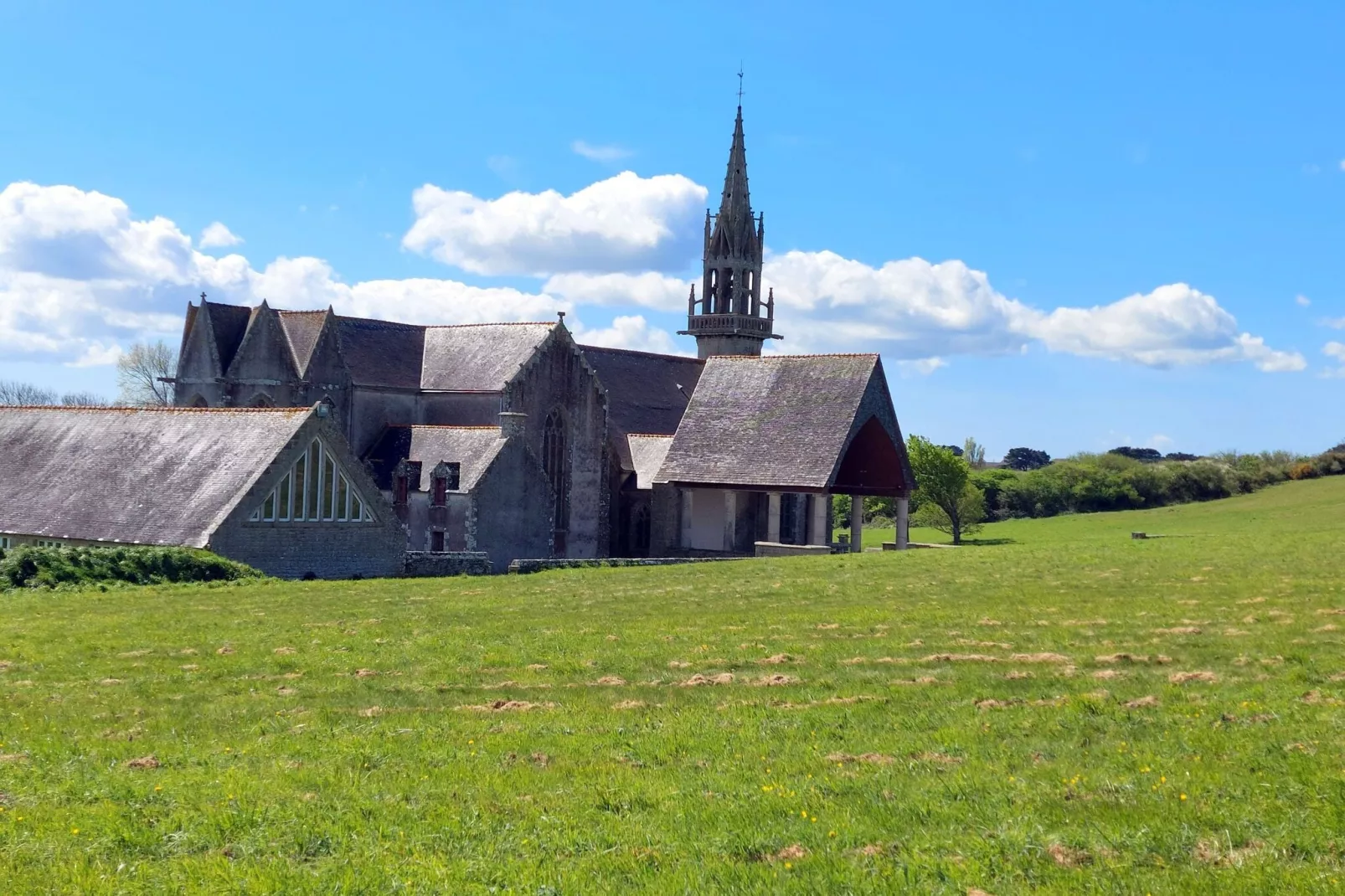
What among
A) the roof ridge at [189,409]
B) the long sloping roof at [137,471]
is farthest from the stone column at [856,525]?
the long sloping roof at [137,471]

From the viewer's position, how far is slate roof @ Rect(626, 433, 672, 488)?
179 feet

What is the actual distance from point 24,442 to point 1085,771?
40.3 m

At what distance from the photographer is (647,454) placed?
55469 millimetres

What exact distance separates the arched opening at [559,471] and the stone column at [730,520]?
638cm

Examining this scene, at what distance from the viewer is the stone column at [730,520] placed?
49594 millimetres

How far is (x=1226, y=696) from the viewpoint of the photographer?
45.6 ft

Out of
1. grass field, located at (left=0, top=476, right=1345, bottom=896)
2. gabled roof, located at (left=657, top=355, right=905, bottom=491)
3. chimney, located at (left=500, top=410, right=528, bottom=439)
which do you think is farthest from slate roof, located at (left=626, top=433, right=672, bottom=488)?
grass field, located at (left=0, top=476, right=1345, bottom=896)

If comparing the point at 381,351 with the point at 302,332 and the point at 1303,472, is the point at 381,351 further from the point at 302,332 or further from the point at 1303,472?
the point at 1303,472

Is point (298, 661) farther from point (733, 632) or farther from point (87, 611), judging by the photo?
point (87, 611)

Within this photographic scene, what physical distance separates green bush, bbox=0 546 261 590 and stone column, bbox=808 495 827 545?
72.8 ft

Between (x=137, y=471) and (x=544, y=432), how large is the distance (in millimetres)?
16958

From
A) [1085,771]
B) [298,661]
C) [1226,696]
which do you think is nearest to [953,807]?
[1085,771]

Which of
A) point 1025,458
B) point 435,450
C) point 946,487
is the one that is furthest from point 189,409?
point 1025,458

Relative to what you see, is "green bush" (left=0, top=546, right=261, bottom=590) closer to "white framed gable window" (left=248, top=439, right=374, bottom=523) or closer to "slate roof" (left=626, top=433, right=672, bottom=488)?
"white framed gable window" (left=248, top=439, right=374, bottom=523)
